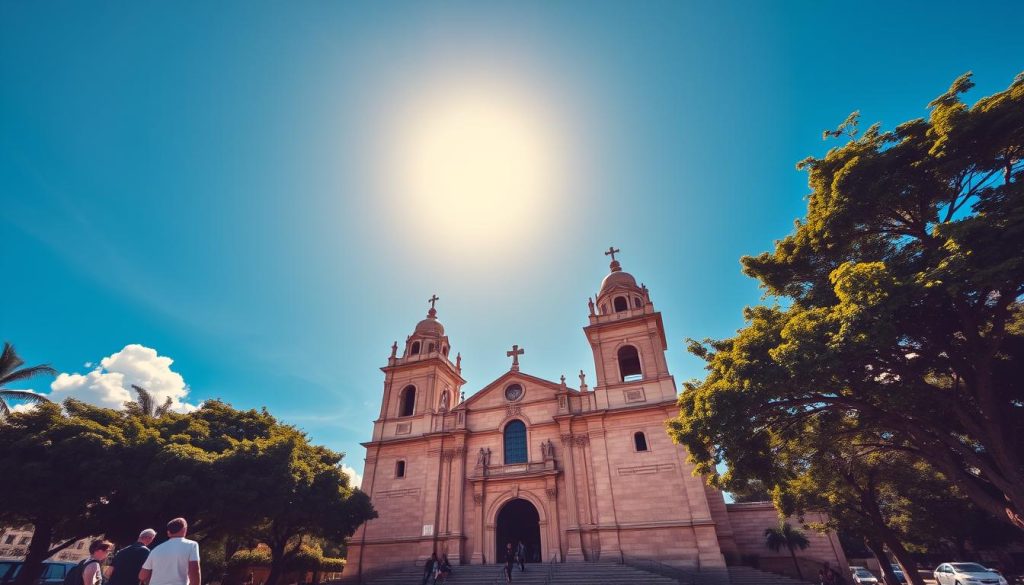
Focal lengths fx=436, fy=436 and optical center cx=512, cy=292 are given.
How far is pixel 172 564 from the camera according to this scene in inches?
195

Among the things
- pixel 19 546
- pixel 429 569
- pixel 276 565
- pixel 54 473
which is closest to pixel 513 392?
pixel 429 569

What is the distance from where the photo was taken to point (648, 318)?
87.2 feet

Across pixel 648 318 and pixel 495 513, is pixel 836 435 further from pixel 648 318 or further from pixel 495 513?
pixel 495 513

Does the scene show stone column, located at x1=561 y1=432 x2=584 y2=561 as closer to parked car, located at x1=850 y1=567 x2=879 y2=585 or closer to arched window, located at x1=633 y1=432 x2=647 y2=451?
arched window, located at x1=633 y1=432 x2=647 y2=451

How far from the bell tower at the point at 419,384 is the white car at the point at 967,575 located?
81.3 feet

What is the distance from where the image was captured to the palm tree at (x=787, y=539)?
23.7 m

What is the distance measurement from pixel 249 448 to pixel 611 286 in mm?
A: 21896

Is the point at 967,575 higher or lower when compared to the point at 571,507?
lower

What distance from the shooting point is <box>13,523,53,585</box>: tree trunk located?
14375mm

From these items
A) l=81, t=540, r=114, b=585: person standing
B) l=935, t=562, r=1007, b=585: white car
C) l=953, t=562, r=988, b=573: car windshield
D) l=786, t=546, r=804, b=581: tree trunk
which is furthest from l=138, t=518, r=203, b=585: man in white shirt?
l=786, t=546, r=804, b=581: tree trunk

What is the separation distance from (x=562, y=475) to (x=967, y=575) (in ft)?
54.5

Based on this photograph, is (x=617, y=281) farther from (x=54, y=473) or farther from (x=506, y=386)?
(x=54, y=473)

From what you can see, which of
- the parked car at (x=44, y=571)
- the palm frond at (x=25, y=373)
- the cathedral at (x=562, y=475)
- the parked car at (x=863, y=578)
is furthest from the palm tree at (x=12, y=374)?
the parked car at (x=863, y=578)

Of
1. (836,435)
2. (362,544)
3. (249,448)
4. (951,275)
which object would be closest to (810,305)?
(951,275)
